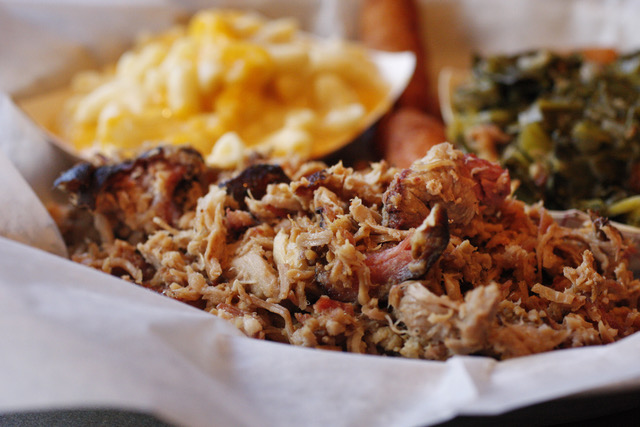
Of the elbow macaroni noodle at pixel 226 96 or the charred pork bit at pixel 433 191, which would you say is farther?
the elbow macaroni noodle at pixel 226 96

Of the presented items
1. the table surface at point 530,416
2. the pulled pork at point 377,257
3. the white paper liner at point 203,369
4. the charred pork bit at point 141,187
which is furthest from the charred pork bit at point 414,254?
the charred pork bit at point 141,187

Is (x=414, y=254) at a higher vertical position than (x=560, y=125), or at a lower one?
higher

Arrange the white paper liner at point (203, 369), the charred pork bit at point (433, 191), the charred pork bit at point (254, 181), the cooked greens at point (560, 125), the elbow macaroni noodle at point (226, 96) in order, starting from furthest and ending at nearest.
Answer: the elbow macaroni noodle at point (226, 96) < the cooked greens at point (560, 125) < the charred pork bit at point (254, 181) < the charred pork bit at point (433, 191) < the white paper liner at point (203, 369)

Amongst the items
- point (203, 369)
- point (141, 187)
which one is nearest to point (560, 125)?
point (141, 187)

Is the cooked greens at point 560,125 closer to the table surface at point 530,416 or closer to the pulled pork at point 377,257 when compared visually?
the pulled pork at point 377,257

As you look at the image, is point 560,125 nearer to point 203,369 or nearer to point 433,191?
point 433,191

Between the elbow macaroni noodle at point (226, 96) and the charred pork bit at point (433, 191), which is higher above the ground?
the charred pork bit at point (433, 191)
